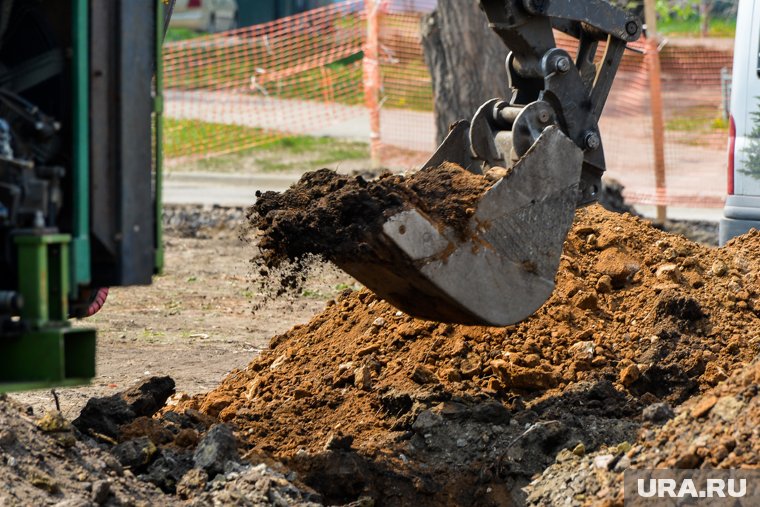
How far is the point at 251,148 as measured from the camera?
18.4 meters

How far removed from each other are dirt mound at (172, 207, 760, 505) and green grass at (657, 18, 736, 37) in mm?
18027

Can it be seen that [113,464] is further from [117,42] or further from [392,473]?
[117,42]

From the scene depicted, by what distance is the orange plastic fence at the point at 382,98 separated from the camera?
15812 millimetres

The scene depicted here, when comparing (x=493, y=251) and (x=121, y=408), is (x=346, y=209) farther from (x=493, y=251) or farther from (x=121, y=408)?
(x=121, y=408)

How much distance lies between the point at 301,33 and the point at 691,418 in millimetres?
15979

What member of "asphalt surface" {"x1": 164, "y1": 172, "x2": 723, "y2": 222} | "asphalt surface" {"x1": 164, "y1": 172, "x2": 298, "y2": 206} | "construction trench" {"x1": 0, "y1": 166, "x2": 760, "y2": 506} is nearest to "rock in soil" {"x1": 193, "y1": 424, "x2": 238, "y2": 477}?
"construction trench" {"x1": 0, "y1": 166, "x2": 760, "y2": 506}

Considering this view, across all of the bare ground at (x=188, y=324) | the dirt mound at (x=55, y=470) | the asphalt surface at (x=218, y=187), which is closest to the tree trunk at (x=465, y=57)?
the bare ground at (x=188, y=324)

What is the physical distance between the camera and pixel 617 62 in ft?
20.7

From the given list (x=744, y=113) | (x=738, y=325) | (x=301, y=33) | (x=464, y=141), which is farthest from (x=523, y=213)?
(x=301, y=33)

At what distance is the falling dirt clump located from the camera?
5.36m

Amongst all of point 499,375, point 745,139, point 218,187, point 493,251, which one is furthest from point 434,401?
point 218,187

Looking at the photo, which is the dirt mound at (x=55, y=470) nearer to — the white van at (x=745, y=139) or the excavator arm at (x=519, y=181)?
the excavator arm at (x=519, y=181)

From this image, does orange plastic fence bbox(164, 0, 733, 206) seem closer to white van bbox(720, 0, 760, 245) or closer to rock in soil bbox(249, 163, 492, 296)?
white van bbox(720, 0, 760, 245)

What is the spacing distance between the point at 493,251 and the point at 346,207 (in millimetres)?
703
